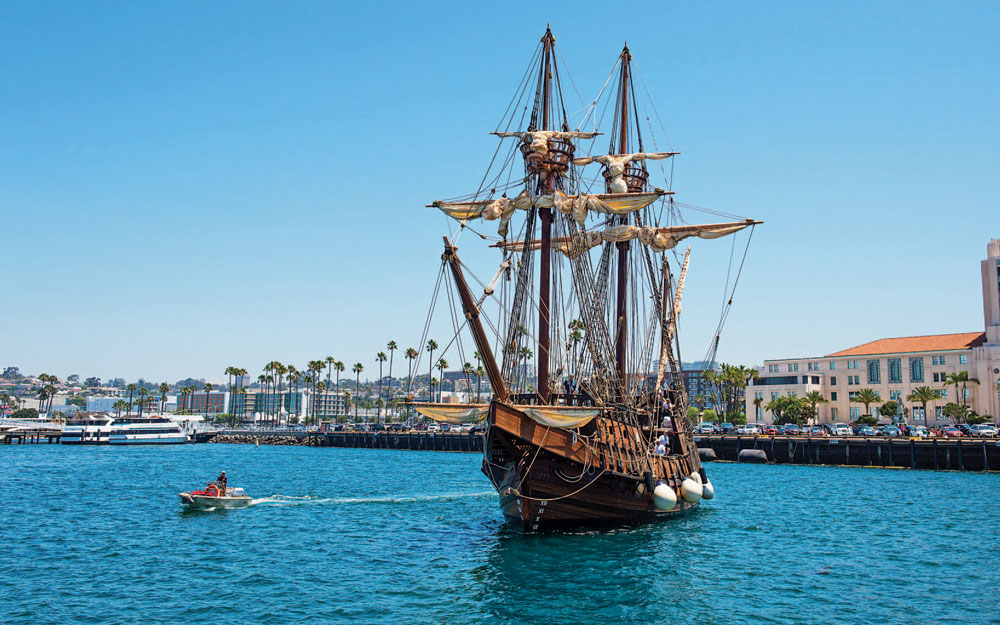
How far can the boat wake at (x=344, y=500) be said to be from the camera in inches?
1891

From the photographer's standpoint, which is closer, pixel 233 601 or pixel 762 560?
pixel 233 601

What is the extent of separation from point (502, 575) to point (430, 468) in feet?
198

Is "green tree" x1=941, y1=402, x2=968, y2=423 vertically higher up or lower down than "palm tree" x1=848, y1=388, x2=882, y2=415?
lower down

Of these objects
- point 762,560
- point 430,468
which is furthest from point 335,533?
point 430,468

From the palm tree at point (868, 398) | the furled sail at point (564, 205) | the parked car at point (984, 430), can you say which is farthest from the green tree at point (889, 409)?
the furled sail at point (564, 205)

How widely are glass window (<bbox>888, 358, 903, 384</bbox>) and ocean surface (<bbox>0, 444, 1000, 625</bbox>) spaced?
7010 centimetres

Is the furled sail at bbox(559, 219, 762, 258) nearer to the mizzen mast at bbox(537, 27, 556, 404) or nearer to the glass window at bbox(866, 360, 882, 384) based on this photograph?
the mizzen mast at bbox(537, 27, 556, 404)

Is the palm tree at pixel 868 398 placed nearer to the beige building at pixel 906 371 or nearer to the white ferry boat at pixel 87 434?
the beige building at pixel 906 371

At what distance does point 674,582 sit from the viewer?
2631 centimetres

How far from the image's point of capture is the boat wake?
48.0 m

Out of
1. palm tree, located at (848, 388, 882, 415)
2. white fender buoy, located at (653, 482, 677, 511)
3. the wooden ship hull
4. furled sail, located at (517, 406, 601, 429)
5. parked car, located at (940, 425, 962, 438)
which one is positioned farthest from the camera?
palm tree, located at (848, 388, 882, 415)

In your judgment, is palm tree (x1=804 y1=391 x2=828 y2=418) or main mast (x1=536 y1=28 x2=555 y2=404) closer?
main mast (x1=536 y1=28 x2=555 y2=404)

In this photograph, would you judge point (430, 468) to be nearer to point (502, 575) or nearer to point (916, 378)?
point (502, 575)

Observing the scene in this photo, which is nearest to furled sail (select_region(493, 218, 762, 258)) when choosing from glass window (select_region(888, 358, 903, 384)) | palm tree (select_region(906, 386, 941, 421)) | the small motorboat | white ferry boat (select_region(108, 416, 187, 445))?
the small motorboat
